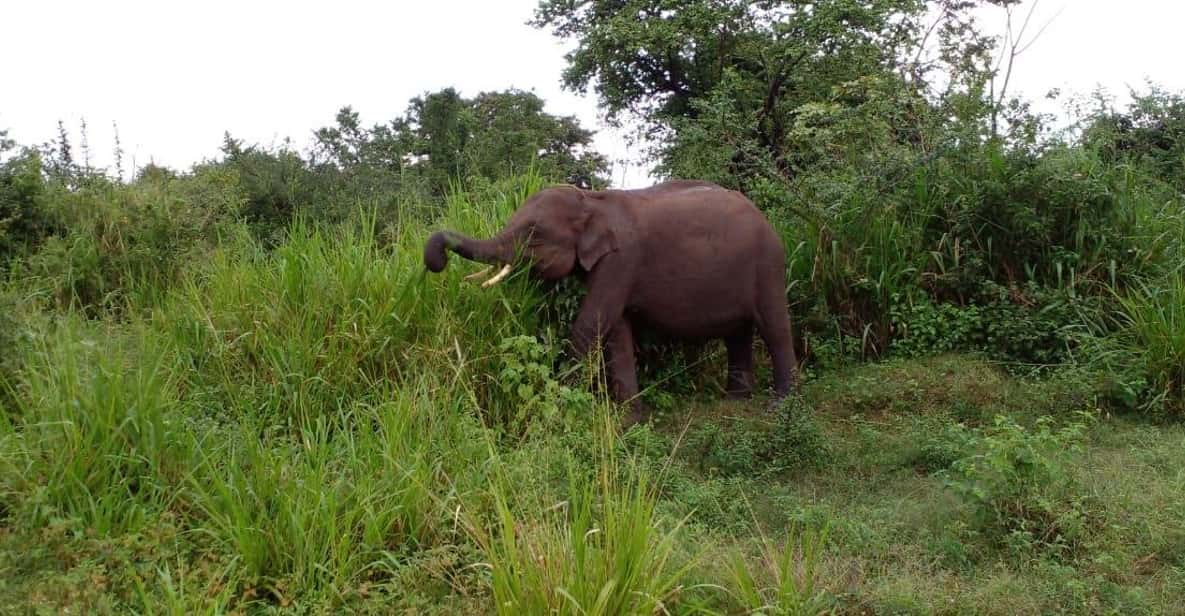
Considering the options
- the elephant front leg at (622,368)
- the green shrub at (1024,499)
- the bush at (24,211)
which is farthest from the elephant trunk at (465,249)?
the bush at (24,211)

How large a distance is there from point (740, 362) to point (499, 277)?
73.3 inches

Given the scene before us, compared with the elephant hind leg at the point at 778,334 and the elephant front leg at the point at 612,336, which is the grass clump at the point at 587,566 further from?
the elephant hind leg at the point at 778,334

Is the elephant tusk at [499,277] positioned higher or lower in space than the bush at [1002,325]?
higher

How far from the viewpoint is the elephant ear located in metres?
5.99

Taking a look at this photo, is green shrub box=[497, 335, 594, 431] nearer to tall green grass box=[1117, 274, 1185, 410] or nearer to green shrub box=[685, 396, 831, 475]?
green shrub box=[685, 396, 831, 475]

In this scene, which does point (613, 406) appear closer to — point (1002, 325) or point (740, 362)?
point (740, 362)

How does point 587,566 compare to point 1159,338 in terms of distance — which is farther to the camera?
point 1159,338

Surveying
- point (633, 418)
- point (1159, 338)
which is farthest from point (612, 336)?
point (1159, 338)

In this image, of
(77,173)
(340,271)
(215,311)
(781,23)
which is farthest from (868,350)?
(781,23)

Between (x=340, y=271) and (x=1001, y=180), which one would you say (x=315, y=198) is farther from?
(x=1001, y=180)

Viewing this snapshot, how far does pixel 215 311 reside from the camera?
5828 mm

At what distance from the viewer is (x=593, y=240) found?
236 inches

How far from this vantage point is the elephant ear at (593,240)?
599cm

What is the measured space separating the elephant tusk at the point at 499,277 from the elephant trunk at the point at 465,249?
2.1 inches
